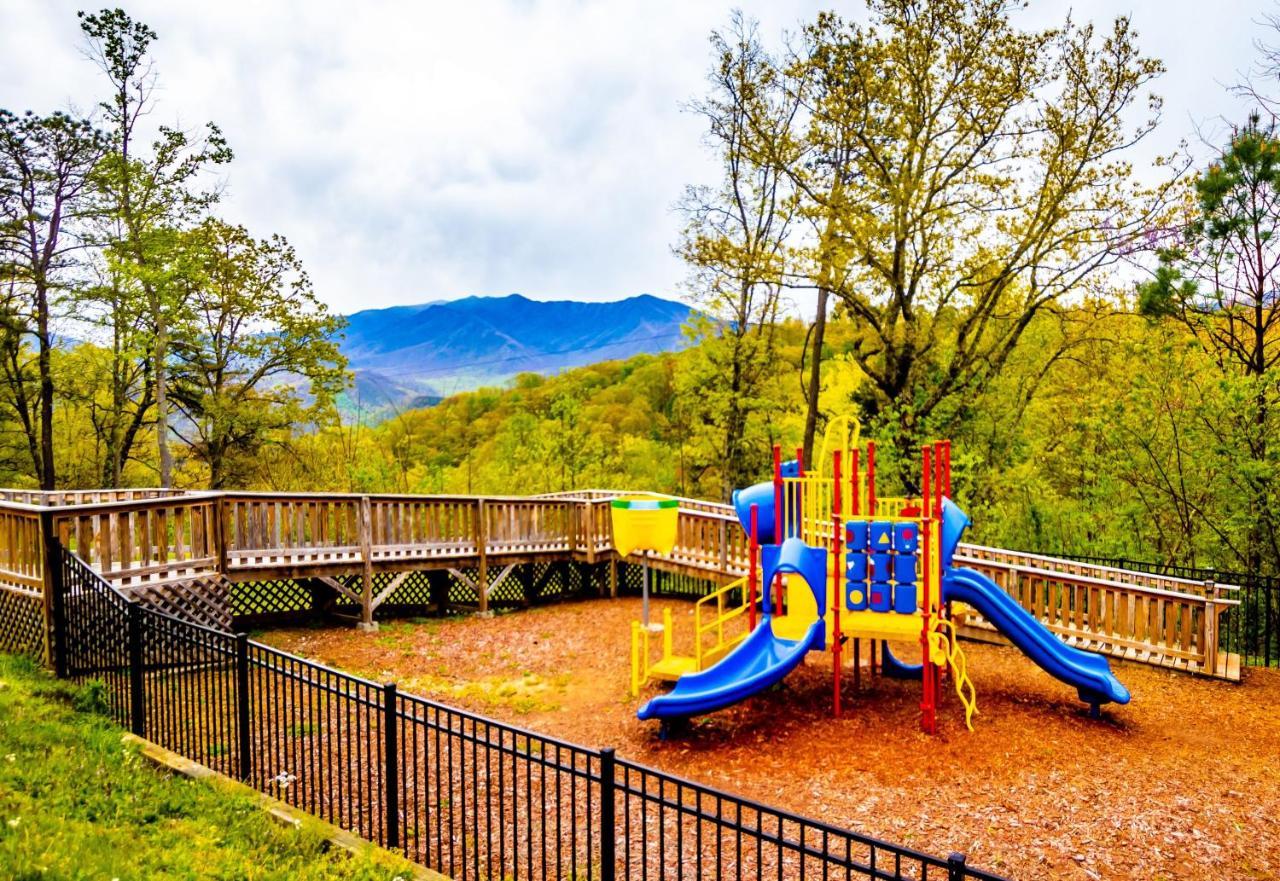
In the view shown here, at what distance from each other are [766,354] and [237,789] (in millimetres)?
21905

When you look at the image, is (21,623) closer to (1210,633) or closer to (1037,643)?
(1037,643)

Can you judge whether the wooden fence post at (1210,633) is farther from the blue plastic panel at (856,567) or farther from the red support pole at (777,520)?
the red support pole at (777,520)

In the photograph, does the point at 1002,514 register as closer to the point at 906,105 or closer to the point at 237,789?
the point at 906,105

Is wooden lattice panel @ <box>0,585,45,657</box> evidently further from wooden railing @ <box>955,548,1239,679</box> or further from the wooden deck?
wooden railing @ <box>955,548,1239,679</box>

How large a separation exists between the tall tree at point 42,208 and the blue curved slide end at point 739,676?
65.3ft

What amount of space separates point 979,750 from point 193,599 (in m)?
9.64

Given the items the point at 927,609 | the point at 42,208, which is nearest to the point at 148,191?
the point at 42,208

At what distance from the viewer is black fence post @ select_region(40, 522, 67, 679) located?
843cm

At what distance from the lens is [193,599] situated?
1047 cm

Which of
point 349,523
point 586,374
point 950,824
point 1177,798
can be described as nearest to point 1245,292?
point 1177,798

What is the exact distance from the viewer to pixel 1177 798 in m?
6.84

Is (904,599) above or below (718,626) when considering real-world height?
above

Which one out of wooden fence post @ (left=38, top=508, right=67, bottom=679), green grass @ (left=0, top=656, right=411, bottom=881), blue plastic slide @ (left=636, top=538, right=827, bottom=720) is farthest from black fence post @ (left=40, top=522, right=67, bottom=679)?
blue plastic slide @ (left=636, top=538, right=827, bottom=720)

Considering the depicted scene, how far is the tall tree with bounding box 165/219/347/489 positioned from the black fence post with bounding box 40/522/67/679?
15063mm
